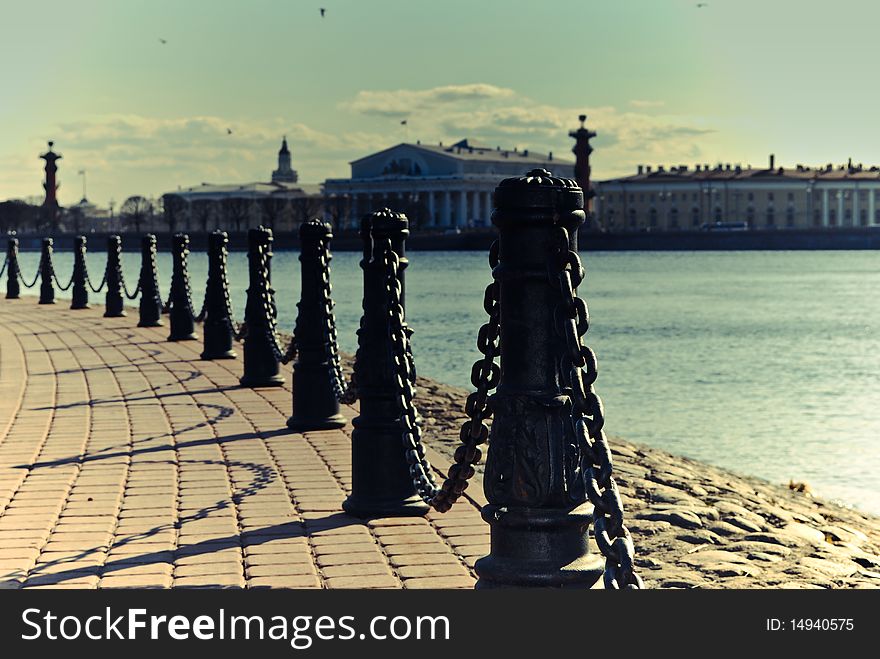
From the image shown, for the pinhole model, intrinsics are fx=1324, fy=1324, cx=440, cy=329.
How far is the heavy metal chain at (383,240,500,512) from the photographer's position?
3236 mm

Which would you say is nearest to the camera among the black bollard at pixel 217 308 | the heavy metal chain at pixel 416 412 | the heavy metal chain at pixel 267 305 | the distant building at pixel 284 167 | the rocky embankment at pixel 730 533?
the heavy metal chain at pixel 416 412

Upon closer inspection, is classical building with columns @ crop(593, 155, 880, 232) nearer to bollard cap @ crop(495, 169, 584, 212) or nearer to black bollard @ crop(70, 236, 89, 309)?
black bollard @ crop(70, 236, 89, 309)

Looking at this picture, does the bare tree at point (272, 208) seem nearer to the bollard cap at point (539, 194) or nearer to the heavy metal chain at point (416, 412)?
the heavy metal chain at point (416, 412)

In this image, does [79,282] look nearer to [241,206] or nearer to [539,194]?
[539,194]

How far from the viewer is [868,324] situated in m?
31.5

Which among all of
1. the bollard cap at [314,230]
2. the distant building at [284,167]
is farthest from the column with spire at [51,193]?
the bollard cap at [314,230]

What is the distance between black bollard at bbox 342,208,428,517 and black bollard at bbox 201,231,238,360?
604 cm

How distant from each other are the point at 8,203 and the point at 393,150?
126ft

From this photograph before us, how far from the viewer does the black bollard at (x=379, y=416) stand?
534cm

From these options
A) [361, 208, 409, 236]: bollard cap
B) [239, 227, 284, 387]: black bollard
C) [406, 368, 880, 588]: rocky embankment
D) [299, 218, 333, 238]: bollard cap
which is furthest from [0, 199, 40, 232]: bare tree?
[361, 208, 409, 236]: bollard cap

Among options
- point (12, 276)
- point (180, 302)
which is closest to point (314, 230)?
point (180, 302)

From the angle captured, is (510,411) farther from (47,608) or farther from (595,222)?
(595,222)

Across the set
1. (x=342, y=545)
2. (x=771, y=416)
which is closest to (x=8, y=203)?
(x=771, y=416)

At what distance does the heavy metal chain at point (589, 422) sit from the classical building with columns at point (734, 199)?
123 meters
